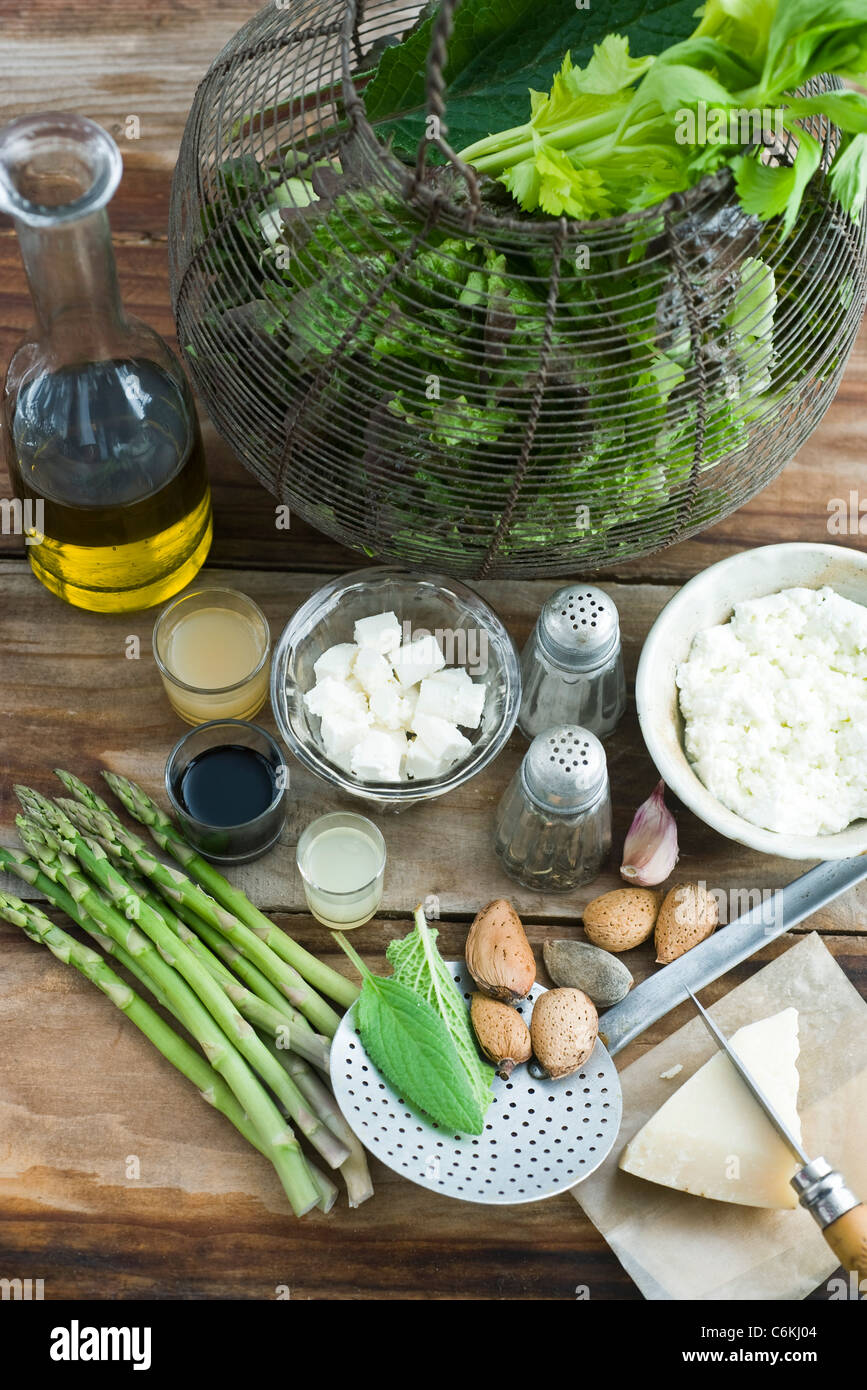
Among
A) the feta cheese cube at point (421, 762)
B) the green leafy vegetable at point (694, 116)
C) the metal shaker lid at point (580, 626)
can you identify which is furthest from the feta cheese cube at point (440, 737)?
the green leafy vegetable at point (694, 116)

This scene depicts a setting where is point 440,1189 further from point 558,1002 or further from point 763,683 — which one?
point 763,683

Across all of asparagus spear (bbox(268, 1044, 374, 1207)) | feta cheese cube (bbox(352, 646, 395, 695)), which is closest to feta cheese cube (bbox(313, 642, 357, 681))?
feta cheese cube (bbox(352, 646, 395, 695))

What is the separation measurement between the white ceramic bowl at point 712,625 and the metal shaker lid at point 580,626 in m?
0.05

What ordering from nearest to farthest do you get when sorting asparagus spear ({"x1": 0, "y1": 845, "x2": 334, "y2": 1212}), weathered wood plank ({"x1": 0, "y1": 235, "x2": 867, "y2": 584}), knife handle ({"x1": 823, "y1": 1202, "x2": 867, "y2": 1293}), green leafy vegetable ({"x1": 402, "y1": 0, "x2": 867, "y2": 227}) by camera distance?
green leafy vegetable ({"x1": 402, "y1": 0, "x2": 867, "y2": 227})
knife handle ({"x1": 823, "y1": 1202, "x2": 867, "y2": 1293})
asparagus spear ({"x1": 0, "y1": 845, "x2": 334, "y2": 1212})
weathered wood plank ({"x1": 0, "y1": 235, "x2": 867, "y2": 584})

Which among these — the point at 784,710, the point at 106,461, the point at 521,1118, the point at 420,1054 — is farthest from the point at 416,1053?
the point at 106,461

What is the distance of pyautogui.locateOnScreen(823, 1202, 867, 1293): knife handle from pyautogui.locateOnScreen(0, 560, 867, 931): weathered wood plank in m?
0.28

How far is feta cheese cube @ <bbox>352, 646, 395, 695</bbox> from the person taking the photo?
120cm

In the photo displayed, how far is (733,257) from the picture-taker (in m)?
1.04

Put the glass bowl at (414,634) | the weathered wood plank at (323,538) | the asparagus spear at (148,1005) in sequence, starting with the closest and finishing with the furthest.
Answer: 1. the asparagus spear at (148,1005)
2. the glass bowl at (414,634)
3. the weathered wood plank at (323,538)

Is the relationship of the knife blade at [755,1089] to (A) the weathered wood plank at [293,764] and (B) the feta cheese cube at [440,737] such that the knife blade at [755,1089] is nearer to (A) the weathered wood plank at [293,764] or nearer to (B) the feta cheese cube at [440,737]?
(A) the weathered wood plank at [293,764]

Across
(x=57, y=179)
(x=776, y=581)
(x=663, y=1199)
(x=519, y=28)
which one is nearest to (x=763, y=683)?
(x=776, y=581)

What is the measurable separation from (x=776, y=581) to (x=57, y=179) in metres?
0.73

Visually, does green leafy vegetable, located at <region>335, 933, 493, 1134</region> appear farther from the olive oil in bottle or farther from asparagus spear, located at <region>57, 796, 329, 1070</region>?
the olive oil in bottle

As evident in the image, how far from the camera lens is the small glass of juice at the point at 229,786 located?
3.84 feet
